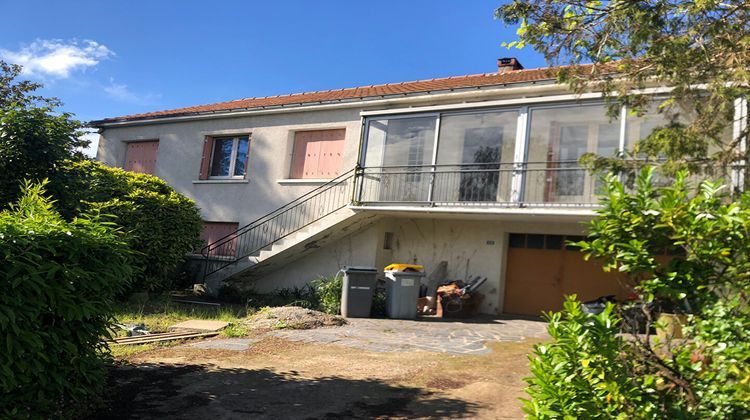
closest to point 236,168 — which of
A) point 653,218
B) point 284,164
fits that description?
point 284,164

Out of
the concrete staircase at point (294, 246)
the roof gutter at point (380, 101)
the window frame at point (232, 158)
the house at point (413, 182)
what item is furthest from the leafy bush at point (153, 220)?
the roof gutter at point (380, 101)

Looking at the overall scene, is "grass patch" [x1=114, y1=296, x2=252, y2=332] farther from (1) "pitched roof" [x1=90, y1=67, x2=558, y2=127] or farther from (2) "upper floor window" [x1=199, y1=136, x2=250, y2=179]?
(1) "pitched roof" [x1=90, y1=67, x2=558, y2=127]

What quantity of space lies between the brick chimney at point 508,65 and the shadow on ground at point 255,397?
1343 cm

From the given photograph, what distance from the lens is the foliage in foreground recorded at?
248cm

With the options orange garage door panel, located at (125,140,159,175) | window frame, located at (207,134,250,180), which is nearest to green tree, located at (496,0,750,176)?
window frame, located at (207,134,250,180)

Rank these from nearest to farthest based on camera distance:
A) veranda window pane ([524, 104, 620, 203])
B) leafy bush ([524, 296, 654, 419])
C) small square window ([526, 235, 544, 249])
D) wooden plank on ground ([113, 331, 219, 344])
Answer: leafy bush ([524, 296, 654, 419]) < wooden plank on ground ([113, 331, 219, 344]) < veranda window pane ([524, 104, 620, 203]) < small square window ([526, 235, 544, 249])

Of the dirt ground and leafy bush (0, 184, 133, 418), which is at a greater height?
leafy bush (0, 184, 133, 418)

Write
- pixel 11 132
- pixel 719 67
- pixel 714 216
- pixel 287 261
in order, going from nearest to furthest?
pixel 714 216 → pixel 11 132 → pixel 719 67 → pixel 287 261

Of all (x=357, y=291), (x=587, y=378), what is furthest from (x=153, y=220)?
(x=587, y=378)

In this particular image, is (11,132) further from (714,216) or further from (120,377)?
(714,216)

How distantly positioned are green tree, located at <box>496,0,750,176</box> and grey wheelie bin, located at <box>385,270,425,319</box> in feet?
17.4

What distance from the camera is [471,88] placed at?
12688mm

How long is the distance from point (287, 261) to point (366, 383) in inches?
363

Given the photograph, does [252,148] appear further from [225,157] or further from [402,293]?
[402,293]
